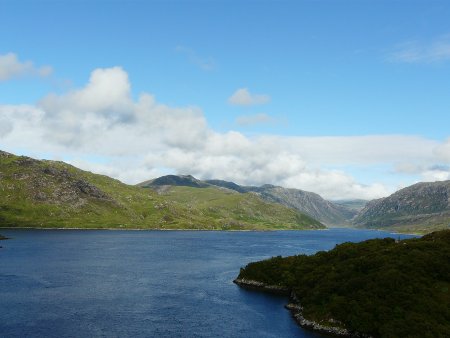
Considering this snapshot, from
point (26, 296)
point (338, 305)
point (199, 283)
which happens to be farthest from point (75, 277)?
point (338, 305)

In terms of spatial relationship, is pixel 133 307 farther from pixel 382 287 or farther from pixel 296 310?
pixel 382 287

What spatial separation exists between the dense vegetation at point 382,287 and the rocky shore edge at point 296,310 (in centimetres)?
146

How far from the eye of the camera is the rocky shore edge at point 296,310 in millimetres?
105938

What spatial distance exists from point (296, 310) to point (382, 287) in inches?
1108

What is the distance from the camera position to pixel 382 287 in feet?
369

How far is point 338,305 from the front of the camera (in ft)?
371

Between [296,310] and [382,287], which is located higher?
[382,287]

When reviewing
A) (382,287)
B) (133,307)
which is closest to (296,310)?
(382,287)

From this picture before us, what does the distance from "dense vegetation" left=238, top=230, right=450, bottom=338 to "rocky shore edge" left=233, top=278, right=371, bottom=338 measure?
1.46 meters

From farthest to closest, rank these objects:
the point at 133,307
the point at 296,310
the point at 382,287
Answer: the point at 133,307 → the point at 296,310 → the point at 382,287

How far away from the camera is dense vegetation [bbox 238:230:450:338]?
9894 centimetres

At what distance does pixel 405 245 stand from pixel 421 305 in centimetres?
4173

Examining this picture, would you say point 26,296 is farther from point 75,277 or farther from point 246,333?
point 246,333

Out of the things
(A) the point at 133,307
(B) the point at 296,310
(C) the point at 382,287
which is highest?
(C) the point at 382,287
